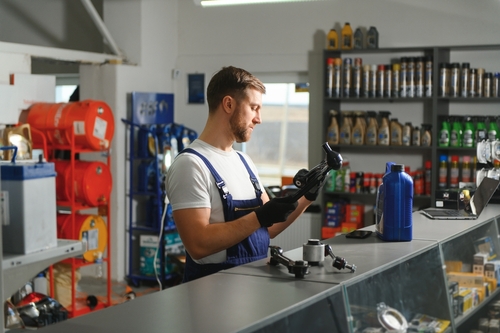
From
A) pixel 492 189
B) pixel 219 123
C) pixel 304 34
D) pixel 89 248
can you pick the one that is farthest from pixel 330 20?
pixel 219 123

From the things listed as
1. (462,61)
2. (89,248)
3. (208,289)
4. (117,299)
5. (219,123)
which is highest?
(462,61)

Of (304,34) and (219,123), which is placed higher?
(304,34)

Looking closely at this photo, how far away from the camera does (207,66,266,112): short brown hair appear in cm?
299

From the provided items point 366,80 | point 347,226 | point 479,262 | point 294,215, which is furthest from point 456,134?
point 294,215

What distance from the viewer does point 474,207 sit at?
151 inches

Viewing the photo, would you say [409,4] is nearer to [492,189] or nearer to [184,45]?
[184,45]

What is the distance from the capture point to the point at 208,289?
206cm

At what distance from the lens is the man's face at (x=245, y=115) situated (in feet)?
9.84

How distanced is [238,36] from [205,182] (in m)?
5.31

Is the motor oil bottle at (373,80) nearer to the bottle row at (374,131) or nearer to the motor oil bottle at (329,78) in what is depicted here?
the bottle row at (374,131)

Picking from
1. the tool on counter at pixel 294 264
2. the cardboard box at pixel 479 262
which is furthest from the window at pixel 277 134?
the tool on counter at pixel 294 264

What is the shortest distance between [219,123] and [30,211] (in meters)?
0.92

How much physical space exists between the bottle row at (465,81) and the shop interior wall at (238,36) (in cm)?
43

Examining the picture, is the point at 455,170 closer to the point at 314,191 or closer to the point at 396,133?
the point at 396,133
